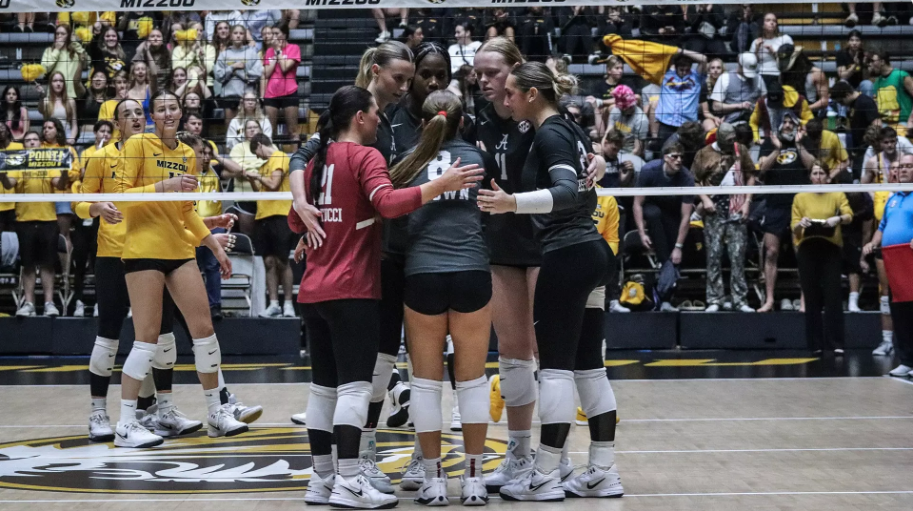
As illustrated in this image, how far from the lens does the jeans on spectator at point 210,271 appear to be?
9.47 metres

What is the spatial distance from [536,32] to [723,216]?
3119mm

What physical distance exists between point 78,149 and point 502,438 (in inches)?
310

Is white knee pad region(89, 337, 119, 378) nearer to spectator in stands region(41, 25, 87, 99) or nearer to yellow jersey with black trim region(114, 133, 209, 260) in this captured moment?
yellow jersey with black trim region(114, 133, 209, 260)

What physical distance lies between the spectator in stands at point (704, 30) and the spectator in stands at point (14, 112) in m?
8.13

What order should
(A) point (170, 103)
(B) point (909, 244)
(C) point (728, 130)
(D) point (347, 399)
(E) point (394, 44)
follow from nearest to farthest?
(D) point (347, 399) < (E) point (394, 44) < (A) point (170, 103) < (B) point (909, 244) < (C) point (728, 130)

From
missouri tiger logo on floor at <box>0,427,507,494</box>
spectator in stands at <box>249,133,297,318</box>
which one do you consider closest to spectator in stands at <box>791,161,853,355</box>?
spectator in stands at <box>249,133,297,318</box>

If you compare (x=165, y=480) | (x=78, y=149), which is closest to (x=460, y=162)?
(x=165, y=480)

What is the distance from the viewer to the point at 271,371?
969 cm

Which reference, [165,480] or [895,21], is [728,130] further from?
[165,480]

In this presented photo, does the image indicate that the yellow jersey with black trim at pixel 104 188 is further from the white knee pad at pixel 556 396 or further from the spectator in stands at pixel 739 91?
the spectator in stands at pixel 739 91

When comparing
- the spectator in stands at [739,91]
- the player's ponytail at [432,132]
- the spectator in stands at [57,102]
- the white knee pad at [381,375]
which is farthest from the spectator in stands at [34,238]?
the spectator in stands at [739,91]

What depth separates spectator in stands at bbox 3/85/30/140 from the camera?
12125mm

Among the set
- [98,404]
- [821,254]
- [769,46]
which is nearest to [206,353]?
[98,404]

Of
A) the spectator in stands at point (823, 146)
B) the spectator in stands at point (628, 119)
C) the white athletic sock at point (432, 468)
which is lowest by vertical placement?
the white athletic sock at point (432, 468)
